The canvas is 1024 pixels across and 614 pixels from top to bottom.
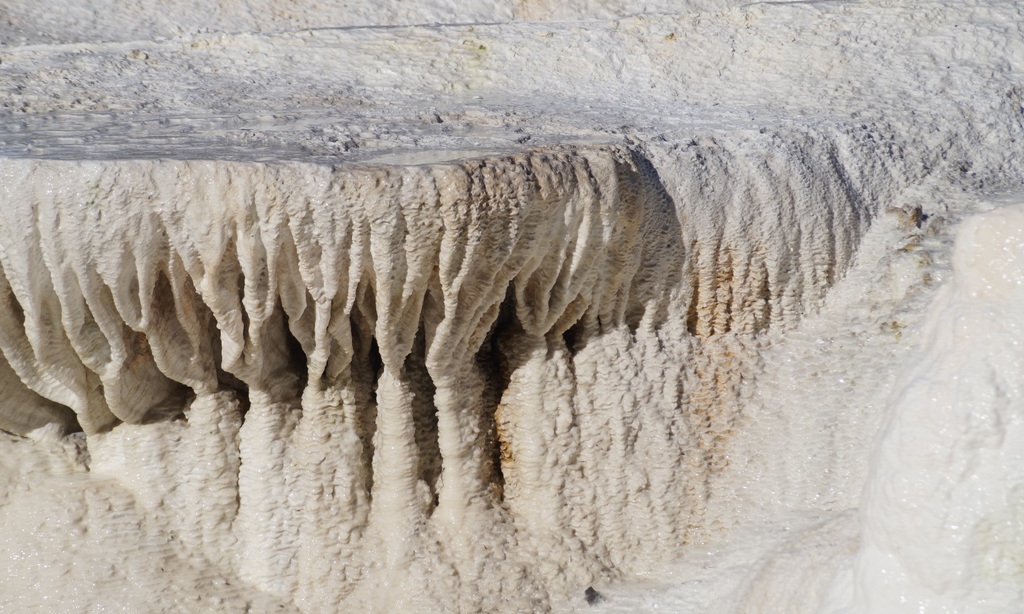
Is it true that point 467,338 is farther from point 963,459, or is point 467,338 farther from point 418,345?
point 963,459

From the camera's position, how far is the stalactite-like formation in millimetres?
2578

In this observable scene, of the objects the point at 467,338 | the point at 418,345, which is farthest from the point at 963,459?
the point at 418,345

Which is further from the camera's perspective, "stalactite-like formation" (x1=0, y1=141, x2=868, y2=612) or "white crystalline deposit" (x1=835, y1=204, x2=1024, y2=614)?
"stalactite-like formation" (x1=0, y1=141, x2=868, y2=612)

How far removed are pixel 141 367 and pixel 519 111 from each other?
1.42 m

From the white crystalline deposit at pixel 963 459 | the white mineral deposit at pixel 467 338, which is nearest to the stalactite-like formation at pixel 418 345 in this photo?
the white mineral deposit at pixel 467 338

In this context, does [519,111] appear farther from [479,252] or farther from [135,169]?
[135,169]

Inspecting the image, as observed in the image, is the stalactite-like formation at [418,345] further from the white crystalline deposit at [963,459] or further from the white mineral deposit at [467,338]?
the white crystalline deposit at [963,459]

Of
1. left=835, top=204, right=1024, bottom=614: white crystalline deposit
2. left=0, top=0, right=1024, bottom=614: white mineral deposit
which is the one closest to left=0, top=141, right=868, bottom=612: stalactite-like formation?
left=0, top=0, right=1024, bottom=614: white mineral deposit

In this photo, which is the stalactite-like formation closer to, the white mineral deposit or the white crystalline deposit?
the white mineral deposit

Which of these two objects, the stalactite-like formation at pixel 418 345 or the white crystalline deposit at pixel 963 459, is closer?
the white crystalline deposit at pixel 963 459

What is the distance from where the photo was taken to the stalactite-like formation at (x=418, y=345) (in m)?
2.58

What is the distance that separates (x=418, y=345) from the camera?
3.09 metres

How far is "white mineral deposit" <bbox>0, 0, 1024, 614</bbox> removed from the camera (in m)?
2.58

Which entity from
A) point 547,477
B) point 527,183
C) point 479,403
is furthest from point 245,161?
point 547,477
